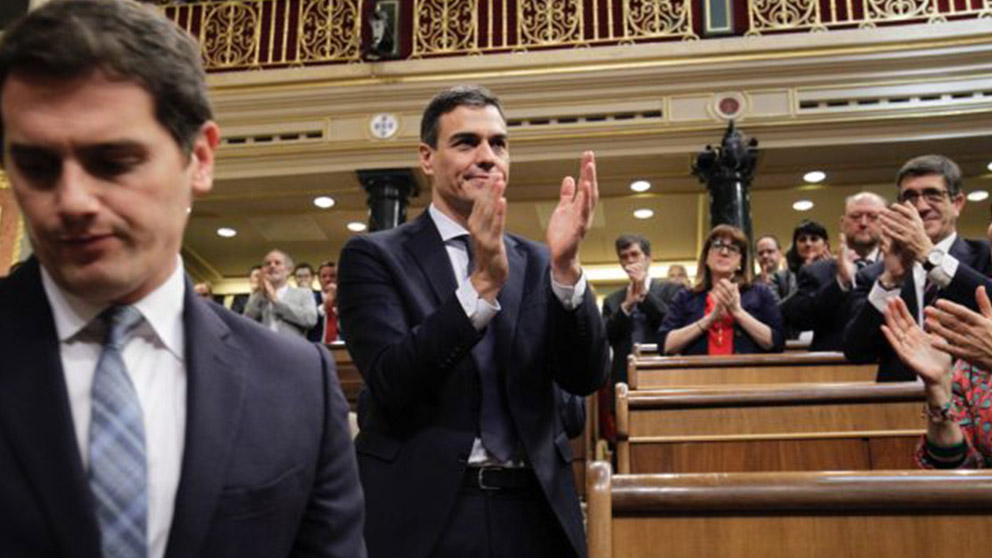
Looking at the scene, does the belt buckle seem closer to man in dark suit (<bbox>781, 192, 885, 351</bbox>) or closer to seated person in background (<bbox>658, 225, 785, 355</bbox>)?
seated person in background (<bbox>658, 225, 785, 355</bbox>)

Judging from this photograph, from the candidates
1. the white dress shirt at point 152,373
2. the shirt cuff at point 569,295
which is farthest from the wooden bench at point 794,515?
the white dress shirt at point 152,373

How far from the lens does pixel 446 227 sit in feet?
4.57

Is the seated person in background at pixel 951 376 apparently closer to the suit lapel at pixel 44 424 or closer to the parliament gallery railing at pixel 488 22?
the suit lapel at pixel 44 424

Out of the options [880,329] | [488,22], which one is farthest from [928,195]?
[488,22]

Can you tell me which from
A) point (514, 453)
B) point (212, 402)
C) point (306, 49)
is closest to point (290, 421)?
point (212, 402)

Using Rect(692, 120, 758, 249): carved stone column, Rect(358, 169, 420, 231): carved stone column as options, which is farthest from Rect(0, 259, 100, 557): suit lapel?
Rect(358, 169, 420, 231): carved stone column

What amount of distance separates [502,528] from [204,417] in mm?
603

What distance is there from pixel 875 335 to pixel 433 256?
1.57 meters

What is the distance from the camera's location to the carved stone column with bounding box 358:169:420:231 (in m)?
6.30

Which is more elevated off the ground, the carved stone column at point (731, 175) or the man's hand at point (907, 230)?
the carved stone column at point (731, 175)

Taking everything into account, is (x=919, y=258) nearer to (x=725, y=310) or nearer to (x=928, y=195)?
(x=928, y=195)

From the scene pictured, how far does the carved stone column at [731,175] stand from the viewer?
578 centimetres

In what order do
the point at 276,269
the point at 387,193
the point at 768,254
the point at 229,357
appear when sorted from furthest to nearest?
the point at 387,193
the point at 276,269
the point at 768,254
the point at 229,357

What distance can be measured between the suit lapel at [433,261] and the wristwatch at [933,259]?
134 cm
